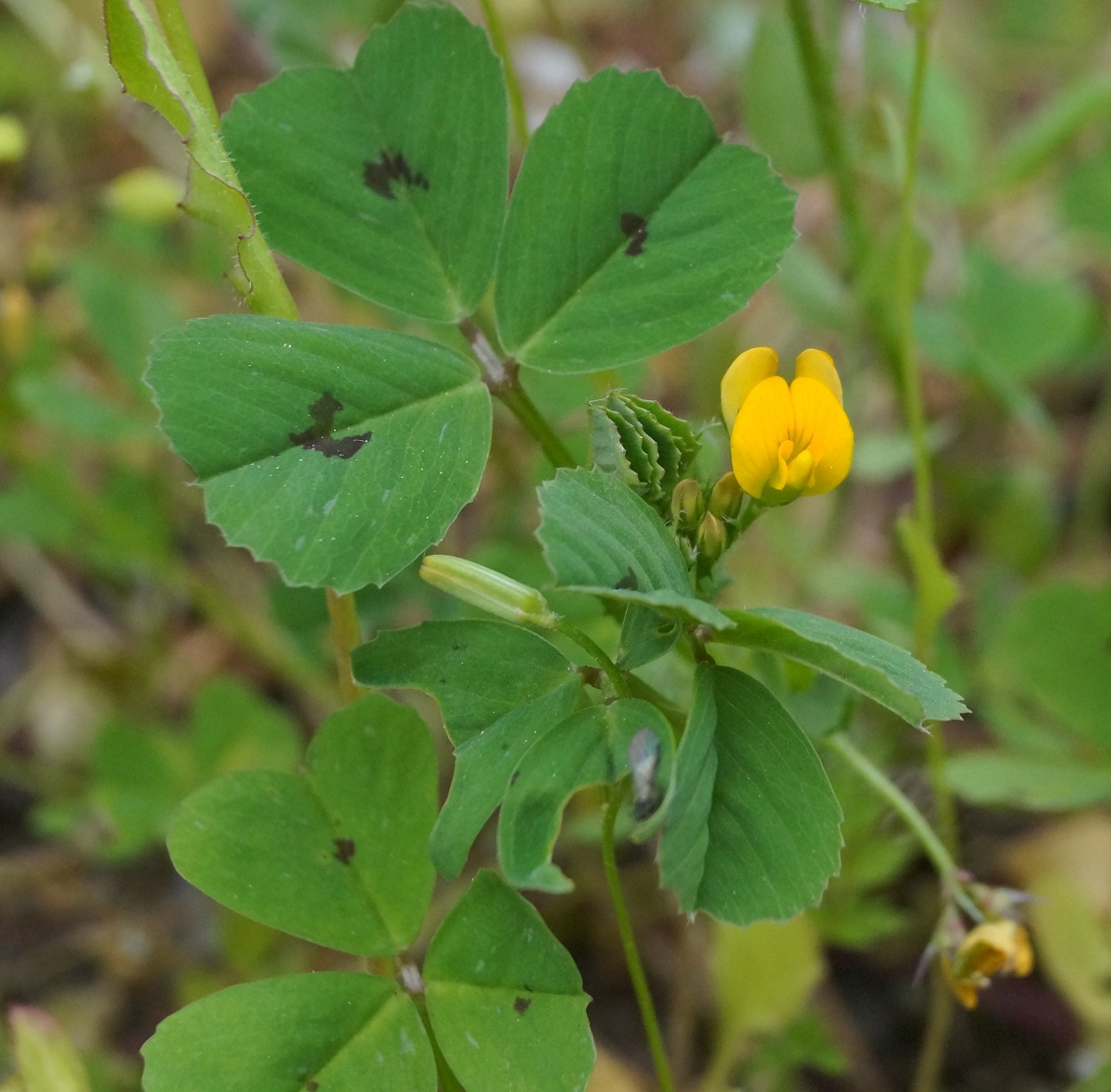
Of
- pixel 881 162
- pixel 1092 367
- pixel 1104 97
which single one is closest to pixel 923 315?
pixel 881 162

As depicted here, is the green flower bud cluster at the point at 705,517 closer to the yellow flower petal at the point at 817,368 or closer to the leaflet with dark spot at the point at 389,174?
the yellow flower petal at the point at 817,368

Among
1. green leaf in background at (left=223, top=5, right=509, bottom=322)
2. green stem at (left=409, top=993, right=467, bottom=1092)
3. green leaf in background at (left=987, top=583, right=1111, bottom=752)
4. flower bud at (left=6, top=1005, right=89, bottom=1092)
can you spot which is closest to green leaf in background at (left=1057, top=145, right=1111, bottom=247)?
green leaf in background at (left=987, top=583, right=1111, bottom=752)

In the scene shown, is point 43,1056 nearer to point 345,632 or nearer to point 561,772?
point 345,632

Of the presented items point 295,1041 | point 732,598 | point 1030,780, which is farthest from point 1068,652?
point 295,1041

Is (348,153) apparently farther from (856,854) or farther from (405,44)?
(856,854)

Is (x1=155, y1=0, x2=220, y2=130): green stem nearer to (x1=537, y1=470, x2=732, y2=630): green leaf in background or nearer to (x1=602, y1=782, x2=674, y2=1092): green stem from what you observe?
(x1=537, y1=470, x2=732, y2=630): green leaf in background
